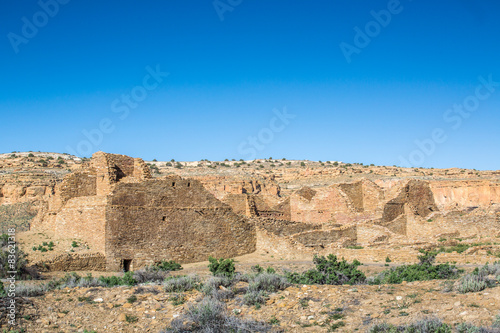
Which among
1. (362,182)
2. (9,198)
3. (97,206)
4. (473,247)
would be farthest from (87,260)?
(9,198)

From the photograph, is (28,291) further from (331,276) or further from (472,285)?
(472,285)

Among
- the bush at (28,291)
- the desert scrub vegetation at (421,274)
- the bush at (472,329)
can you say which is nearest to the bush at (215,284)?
the desert scrub vegetation at (421,274)

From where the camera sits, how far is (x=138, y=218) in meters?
17.6

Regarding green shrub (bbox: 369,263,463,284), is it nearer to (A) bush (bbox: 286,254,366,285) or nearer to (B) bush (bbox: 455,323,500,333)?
(A) bush (bbox: 286,254,366,285)

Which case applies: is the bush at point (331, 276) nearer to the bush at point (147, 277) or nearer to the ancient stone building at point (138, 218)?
the bush at point (147, 277)

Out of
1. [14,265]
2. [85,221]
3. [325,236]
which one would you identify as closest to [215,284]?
[14,265]

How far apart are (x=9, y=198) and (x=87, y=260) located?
113 ft

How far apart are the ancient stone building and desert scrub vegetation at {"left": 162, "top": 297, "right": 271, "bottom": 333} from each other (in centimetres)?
851

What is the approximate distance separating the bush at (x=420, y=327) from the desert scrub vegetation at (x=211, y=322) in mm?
1979

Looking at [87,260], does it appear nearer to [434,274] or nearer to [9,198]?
[434,274]

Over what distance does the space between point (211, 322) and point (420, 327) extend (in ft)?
11.8

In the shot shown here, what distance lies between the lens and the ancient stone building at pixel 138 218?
1712 centimetres

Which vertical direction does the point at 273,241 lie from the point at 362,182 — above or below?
below

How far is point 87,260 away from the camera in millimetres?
16188
